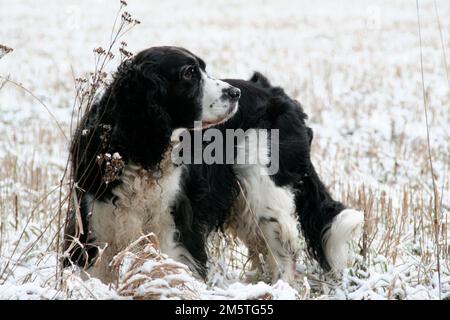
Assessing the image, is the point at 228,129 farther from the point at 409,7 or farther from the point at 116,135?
the point at 409,7

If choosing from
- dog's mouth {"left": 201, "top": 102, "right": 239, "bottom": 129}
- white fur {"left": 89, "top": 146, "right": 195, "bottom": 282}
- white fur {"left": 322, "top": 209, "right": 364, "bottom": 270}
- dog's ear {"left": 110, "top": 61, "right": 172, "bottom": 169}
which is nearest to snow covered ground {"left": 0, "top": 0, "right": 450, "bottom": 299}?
white fur {"left": 322, "top": 209, "right": 364, "bottom": 270}

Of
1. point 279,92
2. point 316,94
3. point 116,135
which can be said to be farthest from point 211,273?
point 316,94

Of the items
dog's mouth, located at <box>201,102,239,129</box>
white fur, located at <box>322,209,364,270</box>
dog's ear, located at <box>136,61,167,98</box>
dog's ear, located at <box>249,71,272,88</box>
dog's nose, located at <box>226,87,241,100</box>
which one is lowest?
white fur, located at <box>322,209,364,270</box>

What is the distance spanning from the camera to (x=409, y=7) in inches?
927

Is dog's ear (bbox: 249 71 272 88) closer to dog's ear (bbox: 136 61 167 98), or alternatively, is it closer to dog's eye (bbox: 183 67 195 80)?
dog's eye (bbox: 183 67 195 80)

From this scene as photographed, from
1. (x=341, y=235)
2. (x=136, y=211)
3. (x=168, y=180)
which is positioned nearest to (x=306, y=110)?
(x=341, y=235)

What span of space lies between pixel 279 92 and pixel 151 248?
211 cm

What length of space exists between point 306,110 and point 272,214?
5786mm

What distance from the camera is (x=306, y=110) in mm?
10242

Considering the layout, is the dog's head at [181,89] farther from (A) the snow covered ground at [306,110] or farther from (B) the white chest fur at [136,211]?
(A) the snow covered ground at [306,110]

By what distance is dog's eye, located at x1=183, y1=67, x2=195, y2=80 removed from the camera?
4.02 meters

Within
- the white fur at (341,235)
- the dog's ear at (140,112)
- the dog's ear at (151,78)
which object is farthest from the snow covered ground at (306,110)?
the dog's ear at (151,78)

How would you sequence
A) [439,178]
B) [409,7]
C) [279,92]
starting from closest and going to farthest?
[279,92]
[439,178]
[409,7]

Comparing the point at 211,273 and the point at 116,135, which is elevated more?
the point at 116,135
